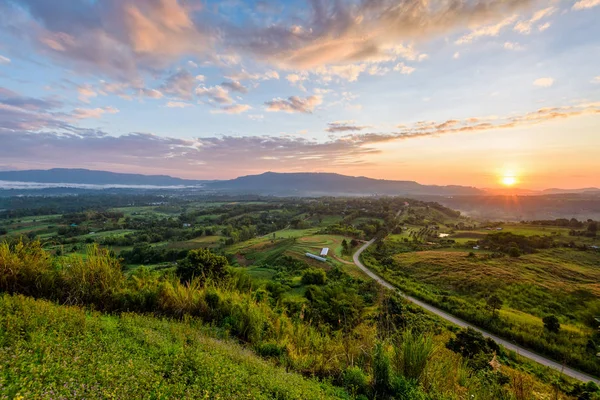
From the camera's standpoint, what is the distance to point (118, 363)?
15.2ft

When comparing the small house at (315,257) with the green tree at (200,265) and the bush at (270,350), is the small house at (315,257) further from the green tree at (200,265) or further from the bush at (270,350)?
the bush at (270,350)

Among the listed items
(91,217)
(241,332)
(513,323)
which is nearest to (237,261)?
(513,323)

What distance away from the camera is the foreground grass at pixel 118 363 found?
3.87 metres

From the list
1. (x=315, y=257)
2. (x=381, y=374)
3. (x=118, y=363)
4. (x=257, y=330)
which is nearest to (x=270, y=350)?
(x=257, y=330)

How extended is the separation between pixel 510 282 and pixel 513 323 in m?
16.8

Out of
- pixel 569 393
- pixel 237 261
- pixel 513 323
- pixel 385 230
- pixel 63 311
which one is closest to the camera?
pixel 63 311

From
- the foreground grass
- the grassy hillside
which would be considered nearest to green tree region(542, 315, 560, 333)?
the grassy hillside

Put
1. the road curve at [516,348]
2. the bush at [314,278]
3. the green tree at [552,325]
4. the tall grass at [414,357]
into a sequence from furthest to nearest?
1. the bush at [314,278]
2. the green tree at [552,325]
3. the road curve at [516,348]
4. the tall grass at [414,357]

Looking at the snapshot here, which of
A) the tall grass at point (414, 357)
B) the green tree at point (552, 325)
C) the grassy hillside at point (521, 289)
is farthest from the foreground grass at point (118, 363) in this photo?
the green tree at point (552, 325)

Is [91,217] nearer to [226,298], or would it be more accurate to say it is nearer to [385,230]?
[385,230]

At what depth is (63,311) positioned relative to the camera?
19.4ft

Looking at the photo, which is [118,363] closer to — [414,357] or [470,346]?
[414,357]

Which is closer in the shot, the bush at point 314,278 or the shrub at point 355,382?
the shrub at point 355,382

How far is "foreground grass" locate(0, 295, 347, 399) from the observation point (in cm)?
387
